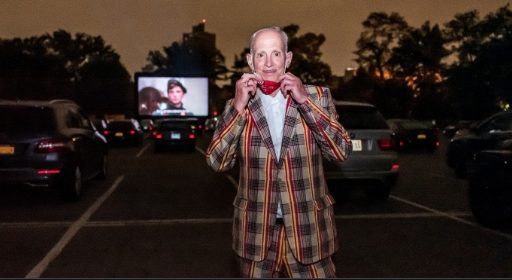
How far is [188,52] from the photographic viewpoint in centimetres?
12050

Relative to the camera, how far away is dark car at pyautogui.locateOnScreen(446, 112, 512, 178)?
1522 cm

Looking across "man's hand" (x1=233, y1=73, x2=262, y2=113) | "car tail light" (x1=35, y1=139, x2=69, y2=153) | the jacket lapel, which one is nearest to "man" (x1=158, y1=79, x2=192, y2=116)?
"car tail light" (x1=35, y1=139, x2=69, y2=153)

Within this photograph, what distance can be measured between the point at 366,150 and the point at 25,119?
5.65m

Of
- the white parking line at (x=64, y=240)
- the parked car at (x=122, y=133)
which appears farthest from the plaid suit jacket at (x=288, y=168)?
the parked car at (x=122, y=133)

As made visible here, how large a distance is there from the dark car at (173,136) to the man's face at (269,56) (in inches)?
1066

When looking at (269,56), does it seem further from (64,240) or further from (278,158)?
(64,240)

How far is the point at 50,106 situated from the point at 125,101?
83.6 metres

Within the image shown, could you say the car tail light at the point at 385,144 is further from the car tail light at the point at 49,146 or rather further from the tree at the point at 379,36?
the tree at the point at 379,36

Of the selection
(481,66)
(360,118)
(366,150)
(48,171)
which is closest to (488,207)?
(366,150)

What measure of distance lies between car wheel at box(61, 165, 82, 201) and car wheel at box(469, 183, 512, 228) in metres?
6.45

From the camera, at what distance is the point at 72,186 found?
1197cm

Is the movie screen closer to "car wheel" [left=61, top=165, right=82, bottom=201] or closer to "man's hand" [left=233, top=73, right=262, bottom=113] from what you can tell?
"car wheel" [left=61, top=165, right=82, bottom=201]

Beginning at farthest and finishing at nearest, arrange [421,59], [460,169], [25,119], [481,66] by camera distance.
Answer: [421,59]
[481,66]
[460,169]
[25,119]

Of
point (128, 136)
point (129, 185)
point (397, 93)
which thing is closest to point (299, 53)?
point (397, 93)
